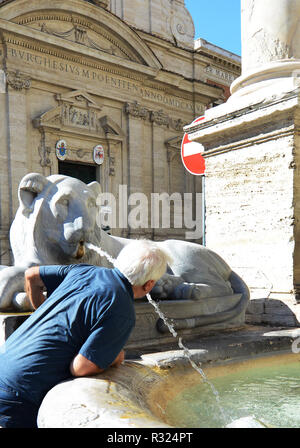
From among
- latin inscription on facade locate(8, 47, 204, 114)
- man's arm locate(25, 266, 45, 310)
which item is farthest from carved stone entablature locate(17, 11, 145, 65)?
man's arm locate(25, 266, 45, 310)

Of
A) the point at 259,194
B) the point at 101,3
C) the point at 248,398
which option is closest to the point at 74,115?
the point at 101,3

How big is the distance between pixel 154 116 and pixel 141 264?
16.1 metres

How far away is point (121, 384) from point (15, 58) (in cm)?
1361

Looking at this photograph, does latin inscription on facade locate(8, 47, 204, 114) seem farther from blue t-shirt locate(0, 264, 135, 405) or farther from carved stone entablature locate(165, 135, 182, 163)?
blue t-shirt locate(0, 264, 135, 405)

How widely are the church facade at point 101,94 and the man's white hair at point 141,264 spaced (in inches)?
443

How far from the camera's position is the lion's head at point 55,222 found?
2.87 metres

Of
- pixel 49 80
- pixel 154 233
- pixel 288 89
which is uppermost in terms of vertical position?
pixel 49 80

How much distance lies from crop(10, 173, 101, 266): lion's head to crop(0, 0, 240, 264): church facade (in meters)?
10.1

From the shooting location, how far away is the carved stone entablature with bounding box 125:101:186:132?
656 inches

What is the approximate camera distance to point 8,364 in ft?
5.89

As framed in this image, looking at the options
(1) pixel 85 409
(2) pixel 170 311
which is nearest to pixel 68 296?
(1) pixel 85 409

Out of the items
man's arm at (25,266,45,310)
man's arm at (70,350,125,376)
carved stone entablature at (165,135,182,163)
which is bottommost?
man's arm at (70,350,125,376)

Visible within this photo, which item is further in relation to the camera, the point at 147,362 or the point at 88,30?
the point at 88,30
